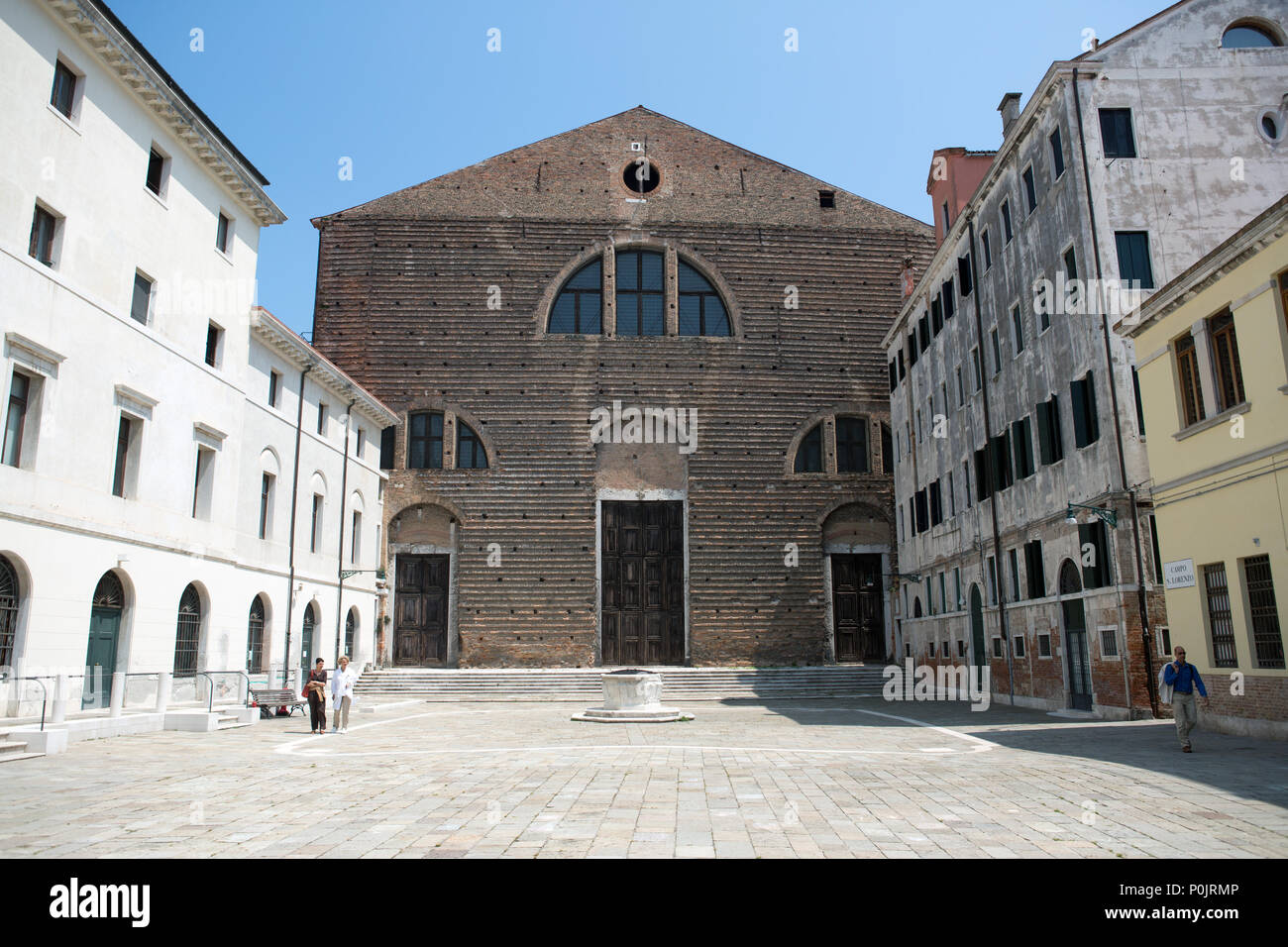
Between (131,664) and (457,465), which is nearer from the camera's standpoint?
(131,664)

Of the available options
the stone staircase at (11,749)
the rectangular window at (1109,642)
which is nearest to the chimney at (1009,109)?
the rectangular window at (1109,642)

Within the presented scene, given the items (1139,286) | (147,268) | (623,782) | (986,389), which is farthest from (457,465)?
(623,782)

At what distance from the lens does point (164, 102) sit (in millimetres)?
17484

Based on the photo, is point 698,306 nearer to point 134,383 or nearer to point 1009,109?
point 1009,109

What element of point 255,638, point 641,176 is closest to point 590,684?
point 255,638

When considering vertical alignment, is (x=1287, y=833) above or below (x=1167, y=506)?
below

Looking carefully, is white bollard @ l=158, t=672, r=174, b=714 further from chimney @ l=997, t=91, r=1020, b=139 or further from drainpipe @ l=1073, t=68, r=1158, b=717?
chimney @ l=997, t=91, r=1020, b=139

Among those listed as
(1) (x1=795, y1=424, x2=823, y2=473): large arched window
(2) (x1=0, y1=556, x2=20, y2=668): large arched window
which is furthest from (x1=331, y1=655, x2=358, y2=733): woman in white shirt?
(1) (x1=795, y1=424, x2=823, y2=473): large arched window

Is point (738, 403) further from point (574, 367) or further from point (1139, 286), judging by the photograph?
point (1139, 286)

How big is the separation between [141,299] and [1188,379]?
1786 cm

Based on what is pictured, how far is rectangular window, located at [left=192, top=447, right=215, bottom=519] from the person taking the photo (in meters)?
19.3
